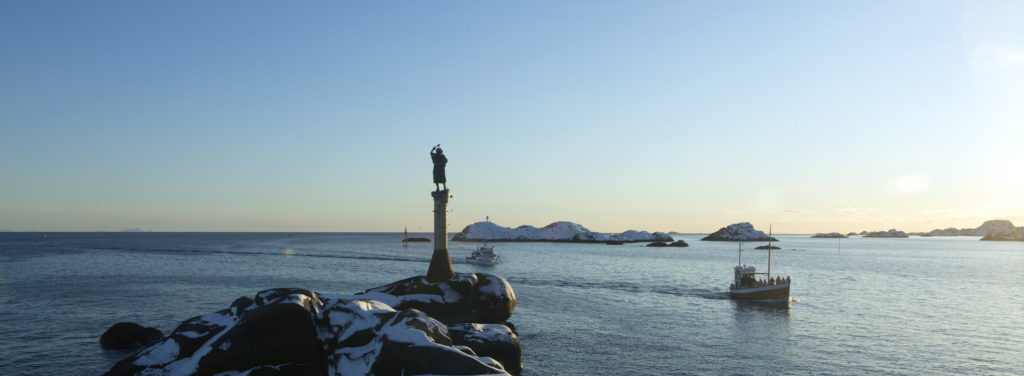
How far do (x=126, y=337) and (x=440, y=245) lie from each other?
1511 cm

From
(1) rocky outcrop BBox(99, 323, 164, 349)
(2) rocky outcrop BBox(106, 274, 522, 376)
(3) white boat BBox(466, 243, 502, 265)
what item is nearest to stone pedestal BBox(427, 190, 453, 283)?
(2) rocky outcrop BBox(106, 274, 522, 376)

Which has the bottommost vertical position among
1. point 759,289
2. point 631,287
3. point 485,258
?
point 485,258

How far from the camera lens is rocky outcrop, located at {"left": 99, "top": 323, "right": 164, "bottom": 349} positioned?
Answer: 80.6 ft

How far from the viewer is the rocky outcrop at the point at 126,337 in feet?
80.6

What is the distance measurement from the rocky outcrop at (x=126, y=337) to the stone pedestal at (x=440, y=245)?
13051mm

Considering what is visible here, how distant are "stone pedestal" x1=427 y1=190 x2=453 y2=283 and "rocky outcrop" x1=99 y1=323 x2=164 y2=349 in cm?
1305

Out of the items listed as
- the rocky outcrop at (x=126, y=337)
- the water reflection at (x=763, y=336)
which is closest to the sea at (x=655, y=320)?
the water reflection at (x=763, y=336)

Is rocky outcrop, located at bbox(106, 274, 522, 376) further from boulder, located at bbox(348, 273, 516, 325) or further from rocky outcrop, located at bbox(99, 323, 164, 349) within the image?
rocky outcrop, located at bbox(99, 323, 164, 349)

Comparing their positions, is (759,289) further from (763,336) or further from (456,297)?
(456,297)

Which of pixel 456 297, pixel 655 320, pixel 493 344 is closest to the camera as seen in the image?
pixel 493 344

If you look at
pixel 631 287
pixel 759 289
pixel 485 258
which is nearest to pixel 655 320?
pixel 759 289

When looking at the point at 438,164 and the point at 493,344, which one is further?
the point at 438,164

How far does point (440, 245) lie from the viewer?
31109mm

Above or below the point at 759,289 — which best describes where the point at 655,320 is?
below
